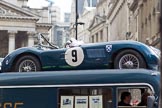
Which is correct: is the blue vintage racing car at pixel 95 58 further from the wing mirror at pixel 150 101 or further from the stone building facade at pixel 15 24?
the stone building facade at pixel 15 24

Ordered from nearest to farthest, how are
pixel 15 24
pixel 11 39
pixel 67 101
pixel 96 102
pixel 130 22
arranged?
pixel 96 102
pixel 67 101
pixel 130 22
pixel 15 24
pixel 11 39

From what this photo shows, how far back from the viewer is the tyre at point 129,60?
30.8 ft

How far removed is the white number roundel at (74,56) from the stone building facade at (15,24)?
70.0 meters

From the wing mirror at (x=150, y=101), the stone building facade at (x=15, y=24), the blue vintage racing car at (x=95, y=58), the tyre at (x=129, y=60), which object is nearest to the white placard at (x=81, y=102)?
the blue vintage racing car at (x=95, y=58)

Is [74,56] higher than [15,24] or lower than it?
lower

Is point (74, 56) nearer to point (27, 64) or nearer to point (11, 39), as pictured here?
point (27, 64)

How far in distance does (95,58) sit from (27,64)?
1.27 m

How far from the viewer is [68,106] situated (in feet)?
29.1

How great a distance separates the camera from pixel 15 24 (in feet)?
268

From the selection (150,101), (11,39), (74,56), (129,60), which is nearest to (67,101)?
(74,56)

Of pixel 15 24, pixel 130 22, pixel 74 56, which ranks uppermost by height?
pixel 15 24

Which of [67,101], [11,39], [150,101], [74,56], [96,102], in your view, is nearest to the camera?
[150,101]

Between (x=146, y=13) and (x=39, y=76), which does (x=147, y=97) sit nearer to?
(x=39, y=76)

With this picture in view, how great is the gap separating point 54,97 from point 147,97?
1.60 metres
